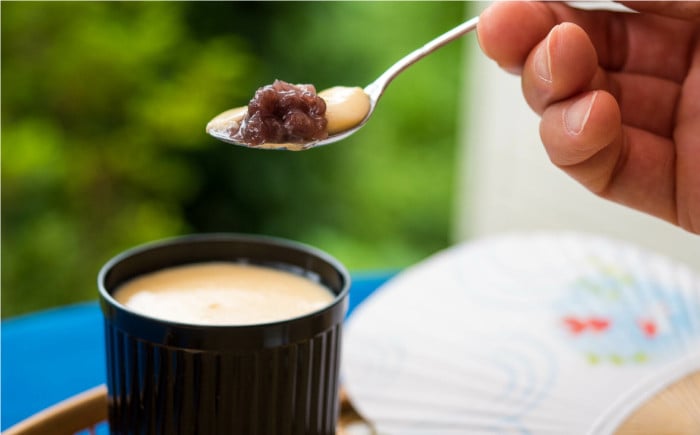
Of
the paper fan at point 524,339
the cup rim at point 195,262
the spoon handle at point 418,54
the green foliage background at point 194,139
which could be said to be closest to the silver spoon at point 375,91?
the spoon handle at point 418,54

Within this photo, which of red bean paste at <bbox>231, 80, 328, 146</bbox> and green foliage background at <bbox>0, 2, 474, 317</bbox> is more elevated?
red bean paste at <bbox>231, 80, 328, 146</bbox>

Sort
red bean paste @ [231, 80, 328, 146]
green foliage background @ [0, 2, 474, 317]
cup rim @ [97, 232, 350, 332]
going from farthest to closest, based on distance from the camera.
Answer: green foliage background @ [0, 2, 474, 317]
red bean paste @ [231, 80, 328, 146]
cup rim @ [97, 232, 350, 332]

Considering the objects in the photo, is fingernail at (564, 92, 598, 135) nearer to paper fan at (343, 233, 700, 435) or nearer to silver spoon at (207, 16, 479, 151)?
silver spoon at (207, 16, 479, 151)

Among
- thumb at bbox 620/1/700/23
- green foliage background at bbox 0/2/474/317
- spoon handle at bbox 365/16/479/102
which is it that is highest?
thumb at bbox 620/1/700/23

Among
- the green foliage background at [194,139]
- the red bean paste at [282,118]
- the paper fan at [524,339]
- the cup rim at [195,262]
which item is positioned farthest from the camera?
the green foliage background at [194,139]

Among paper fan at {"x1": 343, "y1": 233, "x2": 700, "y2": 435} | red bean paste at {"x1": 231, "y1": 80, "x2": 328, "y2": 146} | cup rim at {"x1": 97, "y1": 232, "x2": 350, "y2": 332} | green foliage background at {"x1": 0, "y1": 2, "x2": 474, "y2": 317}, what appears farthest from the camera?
green foliage background at {"x1": 0, "y1": 2, "x2": 474, "y2": 317}

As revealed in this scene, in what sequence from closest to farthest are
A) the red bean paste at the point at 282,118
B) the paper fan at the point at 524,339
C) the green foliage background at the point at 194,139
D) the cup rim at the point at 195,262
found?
1. the cup rim at the point at 195,262
2. the red bean paste at the point at 282,118
3. the paper fan at the point at 524,339
4. the green foliage background at the point at 194,139

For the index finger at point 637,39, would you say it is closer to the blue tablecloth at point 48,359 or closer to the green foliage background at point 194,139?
the blue tablecloth at point 48,359

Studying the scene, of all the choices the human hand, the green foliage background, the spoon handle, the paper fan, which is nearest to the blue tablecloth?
the paper fan
